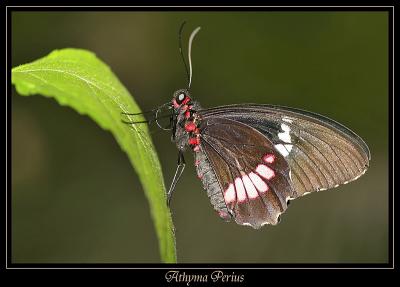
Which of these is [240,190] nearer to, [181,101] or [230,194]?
[230,194]

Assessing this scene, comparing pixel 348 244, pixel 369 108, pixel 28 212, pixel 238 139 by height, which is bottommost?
pixel 348 244

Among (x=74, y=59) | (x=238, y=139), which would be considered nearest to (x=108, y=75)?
(x=74, y=59)

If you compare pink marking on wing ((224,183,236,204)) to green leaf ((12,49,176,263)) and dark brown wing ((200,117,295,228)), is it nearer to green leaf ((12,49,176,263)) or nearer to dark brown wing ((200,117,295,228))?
dark brown wing ((200,117,295,228))

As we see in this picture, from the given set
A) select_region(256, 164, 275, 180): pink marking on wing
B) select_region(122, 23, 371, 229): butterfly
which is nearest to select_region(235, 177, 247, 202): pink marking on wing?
select_region(122, 23, 371, 229): butterfly

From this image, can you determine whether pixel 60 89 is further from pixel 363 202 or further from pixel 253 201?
pixel 363 202

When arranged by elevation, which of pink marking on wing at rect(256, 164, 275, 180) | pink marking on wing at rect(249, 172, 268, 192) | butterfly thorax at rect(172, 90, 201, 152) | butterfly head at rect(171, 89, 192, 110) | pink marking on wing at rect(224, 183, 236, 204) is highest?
butterfly head at rect(171, 89, 192, 110)

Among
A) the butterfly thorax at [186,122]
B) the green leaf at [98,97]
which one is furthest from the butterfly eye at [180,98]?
the green leaf at [98,97]

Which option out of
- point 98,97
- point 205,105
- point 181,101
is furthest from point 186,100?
point 205,105
